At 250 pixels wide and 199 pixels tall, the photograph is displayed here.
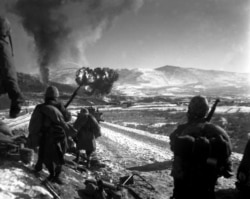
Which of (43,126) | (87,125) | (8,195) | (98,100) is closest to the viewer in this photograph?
(8,195)

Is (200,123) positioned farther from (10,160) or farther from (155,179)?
(155,179)

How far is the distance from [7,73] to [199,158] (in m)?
3.11

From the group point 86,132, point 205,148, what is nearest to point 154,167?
point 86,132

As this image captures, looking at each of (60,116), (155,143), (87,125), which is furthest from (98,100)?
(60,116)

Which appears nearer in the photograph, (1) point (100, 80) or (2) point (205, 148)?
(2) point (205, 148)

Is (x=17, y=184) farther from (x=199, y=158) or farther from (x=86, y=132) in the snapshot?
(x=86, y=132)

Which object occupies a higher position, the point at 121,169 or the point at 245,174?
the point at 245,174

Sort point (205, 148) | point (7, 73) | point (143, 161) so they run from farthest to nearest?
point (143, 161) → point (7, 73) → point (205, 148)

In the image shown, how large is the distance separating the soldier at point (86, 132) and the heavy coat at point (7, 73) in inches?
169

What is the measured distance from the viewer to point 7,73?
4.54 meters

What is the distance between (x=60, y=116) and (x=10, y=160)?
1399 mm

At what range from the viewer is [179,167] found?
3779 mm

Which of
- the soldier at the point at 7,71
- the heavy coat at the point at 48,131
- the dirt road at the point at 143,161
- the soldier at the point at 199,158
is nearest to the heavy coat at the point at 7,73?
the soldier at the point at 7,71

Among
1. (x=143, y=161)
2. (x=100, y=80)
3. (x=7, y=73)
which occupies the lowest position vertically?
(x=143, y=161)
